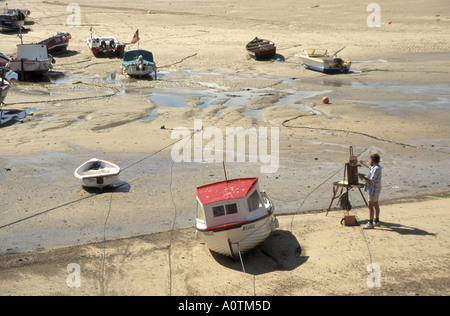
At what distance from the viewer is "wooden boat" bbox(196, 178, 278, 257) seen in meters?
12.1

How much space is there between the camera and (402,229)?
42.9 feet

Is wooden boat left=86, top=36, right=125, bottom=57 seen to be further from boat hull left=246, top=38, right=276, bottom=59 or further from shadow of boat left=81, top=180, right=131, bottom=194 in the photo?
shadow of boat left=81, top=180, right=131, bottom=194

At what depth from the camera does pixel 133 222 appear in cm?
1476

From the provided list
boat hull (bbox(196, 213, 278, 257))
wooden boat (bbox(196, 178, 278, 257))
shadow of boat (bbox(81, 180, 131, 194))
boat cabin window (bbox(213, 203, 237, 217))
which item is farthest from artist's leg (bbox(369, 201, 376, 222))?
shadow of boat (bbox(81, 180, 131, 194))

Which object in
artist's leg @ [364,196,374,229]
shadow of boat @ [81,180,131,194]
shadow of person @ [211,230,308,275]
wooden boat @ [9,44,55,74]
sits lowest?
shadow of person @ [211,230,308,275]

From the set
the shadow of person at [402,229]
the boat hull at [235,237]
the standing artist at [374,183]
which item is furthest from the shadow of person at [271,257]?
the shadow of person at [402,229]

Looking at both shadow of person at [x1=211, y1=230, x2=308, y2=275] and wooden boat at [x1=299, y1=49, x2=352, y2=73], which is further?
wooden boat at [x1=299, y1=49, x2=352, y2=73]

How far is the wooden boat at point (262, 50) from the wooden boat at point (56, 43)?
489 inches

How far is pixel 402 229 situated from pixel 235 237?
3892mm

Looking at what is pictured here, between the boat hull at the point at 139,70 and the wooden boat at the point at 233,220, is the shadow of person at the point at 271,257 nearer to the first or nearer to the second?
the wooden boat at the point at 233,220

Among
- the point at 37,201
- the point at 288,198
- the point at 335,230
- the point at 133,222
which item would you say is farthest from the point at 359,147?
the point at 37,201
